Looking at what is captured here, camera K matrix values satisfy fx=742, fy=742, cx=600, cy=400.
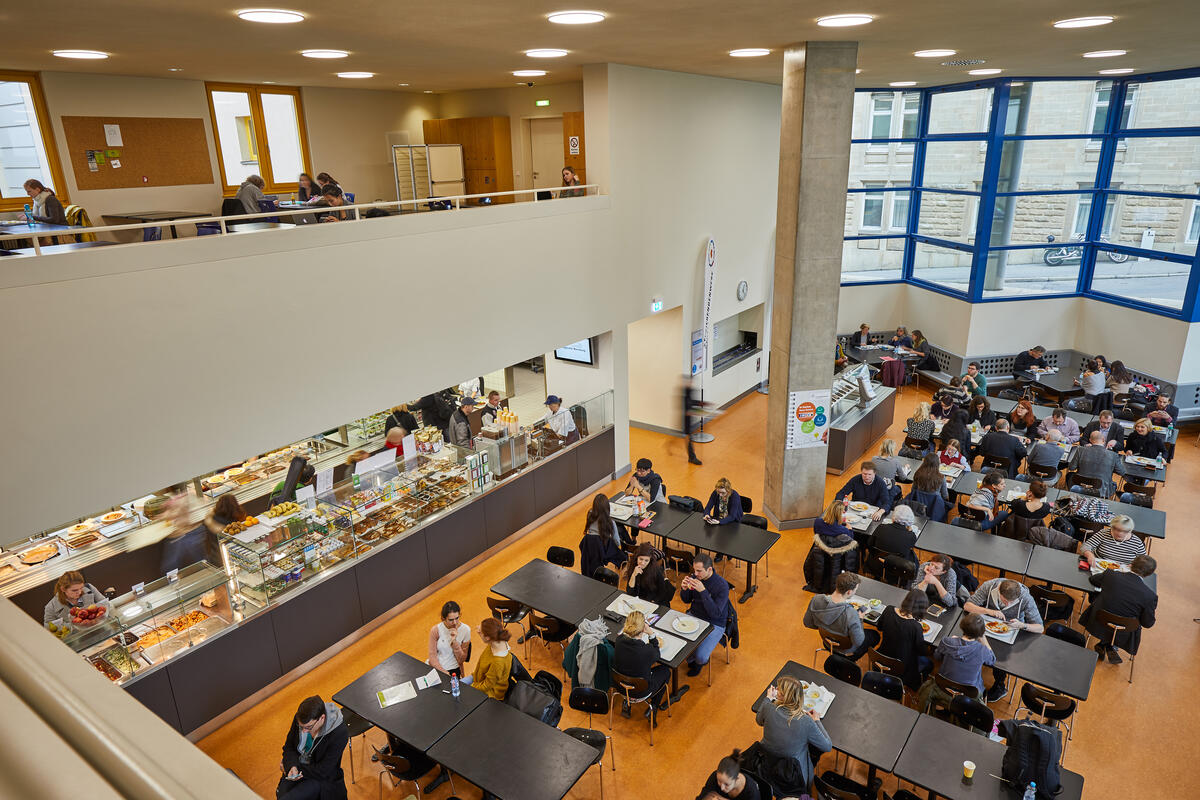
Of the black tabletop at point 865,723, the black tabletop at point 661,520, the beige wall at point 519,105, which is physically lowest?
the black tabletop at point 661,520

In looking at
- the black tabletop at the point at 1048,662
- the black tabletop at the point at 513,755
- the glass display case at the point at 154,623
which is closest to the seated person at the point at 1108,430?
the black tabletop at the point at 1048,662

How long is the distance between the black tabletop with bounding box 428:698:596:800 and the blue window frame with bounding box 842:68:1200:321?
13.0m

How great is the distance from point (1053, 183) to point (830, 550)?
1066cm

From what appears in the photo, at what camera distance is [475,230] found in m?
8.73

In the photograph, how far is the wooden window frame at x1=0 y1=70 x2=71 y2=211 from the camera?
28.6ft

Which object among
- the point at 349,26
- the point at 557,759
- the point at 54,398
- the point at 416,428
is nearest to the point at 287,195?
the point at 416,428

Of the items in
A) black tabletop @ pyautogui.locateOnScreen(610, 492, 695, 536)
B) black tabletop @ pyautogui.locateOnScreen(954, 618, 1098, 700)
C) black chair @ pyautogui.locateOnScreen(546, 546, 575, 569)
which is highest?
black tabletop @ pyautogui.locateOnScreen(954, 618, 1098, 700)

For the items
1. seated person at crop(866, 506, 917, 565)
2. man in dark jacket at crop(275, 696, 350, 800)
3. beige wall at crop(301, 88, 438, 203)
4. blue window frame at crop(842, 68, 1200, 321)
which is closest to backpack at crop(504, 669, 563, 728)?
man in dark jacket at crop(275, 696, 350, 800)

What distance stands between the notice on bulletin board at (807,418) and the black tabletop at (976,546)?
1848mm

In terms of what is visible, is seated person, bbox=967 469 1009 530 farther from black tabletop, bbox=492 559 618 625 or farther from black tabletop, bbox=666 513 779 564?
black tabletop, bbox=492 559 618 625

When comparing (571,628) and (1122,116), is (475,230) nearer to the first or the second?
(571,628)

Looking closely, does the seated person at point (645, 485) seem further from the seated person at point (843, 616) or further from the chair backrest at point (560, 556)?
the seated person at point (843, 616)

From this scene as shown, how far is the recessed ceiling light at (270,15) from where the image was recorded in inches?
214

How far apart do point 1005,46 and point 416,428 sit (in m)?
9.07
